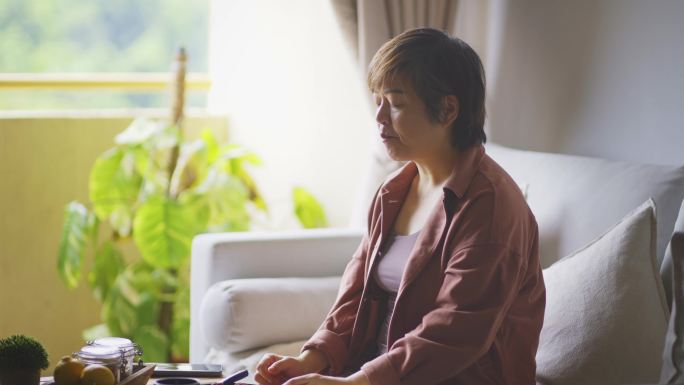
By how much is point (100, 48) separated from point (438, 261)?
3151 mm

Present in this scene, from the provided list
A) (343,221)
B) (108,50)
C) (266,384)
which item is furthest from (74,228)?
(266,384)

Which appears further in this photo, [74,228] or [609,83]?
[74,228]

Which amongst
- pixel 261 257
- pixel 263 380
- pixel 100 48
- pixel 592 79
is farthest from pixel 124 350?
pixel 100 48

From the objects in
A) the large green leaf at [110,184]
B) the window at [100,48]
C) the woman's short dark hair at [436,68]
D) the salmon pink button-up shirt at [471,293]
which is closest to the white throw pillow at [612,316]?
the salmon pink button-up shirt at [471,293]

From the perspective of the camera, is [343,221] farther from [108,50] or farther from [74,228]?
[108,50]

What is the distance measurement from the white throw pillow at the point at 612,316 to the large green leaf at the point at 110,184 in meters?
1.97

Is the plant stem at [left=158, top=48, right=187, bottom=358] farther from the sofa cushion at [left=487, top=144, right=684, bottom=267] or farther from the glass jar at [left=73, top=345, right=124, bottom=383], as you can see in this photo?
the glass jar at [left=73, top=345, right=124, bottom=383]

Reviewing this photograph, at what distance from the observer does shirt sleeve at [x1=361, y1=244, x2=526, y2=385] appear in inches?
59.0

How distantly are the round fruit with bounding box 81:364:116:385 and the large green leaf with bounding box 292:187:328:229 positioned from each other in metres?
1.93

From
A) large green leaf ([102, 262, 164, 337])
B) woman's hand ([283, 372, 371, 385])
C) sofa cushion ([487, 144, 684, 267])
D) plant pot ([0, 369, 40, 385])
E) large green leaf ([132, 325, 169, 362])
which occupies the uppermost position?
sofa cushion ([487, 144, 684, 267])

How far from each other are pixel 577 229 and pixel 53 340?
96.0 inches

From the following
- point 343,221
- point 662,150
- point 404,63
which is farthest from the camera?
point 343,221

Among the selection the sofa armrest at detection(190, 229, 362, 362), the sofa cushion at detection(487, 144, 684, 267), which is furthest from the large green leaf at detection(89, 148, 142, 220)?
the sofa cushion at detection(487, 144, 684, 267)

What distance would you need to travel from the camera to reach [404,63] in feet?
5.31
